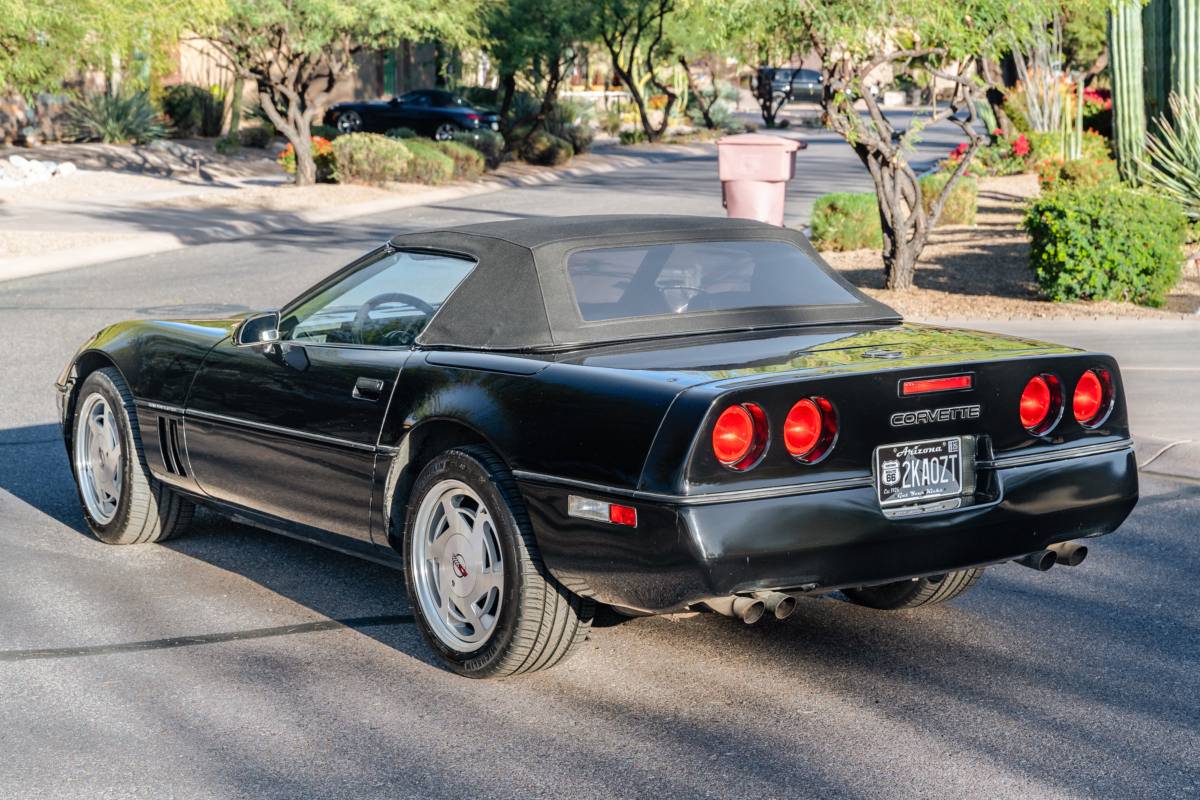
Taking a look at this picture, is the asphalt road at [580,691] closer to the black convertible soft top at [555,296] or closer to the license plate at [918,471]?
the license plate at [918,471]

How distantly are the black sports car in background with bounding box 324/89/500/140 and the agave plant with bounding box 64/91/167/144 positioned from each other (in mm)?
8768

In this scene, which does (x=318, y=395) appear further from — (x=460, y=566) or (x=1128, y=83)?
(x=1128, y=83)

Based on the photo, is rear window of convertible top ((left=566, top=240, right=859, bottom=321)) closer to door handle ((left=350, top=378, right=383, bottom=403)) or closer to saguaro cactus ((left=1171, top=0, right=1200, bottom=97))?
door handle ((left=350, top=378, right=383, bottom=403))

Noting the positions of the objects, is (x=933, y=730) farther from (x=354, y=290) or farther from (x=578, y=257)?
(x=354, y=290)

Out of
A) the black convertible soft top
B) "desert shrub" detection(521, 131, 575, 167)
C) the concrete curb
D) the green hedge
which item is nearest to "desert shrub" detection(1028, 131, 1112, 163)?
the concrete curb

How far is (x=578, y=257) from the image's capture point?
18.2ft

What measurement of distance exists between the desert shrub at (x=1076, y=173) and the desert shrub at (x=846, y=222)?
339 cm

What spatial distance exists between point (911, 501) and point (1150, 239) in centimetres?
1009

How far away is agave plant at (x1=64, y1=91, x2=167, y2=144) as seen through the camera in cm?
3781

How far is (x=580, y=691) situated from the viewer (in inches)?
198

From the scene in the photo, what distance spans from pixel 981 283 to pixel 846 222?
3.43 metres

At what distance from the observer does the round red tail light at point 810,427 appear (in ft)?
15.0

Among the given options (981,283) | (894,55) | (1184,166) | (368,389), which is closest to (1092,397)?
(368,389)

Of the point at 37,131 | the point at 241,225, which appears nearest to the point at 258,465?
the point at 241,225
